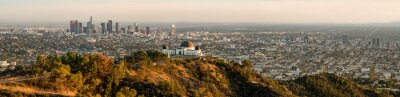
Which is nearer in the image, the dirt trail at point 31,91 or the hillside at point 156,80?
the dirt trail at point 31,91

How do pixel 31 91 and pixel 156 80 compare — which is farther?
pixel 156 80

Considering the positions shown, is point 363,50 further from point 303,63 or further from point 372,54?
point 303,63

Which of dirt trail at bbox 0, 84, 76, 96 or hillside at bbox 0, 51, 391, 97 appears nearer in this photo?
dirt trail at bbox 0, 84, 76, 96

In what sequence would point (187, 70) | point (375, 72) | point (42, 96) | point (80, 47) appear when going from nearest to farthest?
point (42, 96) → point (187, 70) → point (375, 72) → point (80, 47)

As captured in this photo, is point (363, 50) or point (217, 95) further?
point (363, 50)

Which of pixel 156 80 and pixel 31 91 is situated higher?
pixel 31 91

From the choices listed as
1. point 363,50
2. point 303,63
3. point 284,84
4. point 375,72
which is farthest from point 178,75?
point 363,50

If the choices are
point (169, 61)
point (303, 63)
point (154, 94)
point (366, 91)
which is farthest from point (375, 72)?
point (154, 94)

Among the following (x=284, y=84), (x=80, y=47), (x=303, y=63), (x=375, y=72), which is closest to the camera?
(x=284, y=84)
